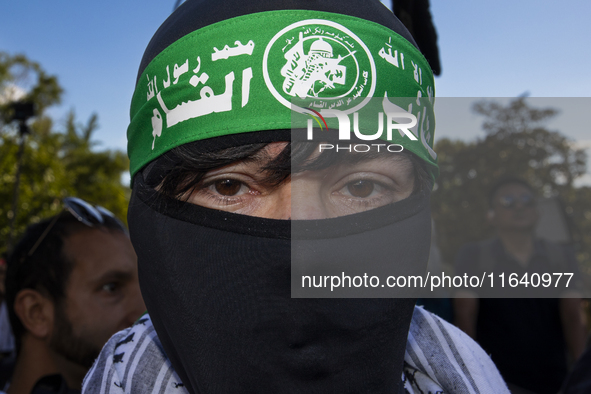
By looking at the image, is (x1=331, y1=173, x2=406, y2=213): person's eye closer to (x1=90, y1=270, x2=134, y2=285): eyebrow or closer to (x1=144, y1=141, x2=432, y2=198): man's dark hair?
(x1=144, y1=141, x2=432, y2=198): man's dark hair

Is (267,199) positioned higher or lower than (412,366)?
higher


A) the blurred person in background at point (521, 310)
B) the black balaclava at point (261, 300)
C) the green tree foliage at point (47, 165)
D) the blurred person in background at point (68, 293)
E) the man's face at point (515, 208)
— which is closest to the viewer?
the black balaclava at point (261, 300)

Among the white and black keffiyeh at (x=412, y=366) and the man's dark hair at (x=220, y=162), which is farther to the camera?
the white and black keffiyeh at (x=412, y=366)

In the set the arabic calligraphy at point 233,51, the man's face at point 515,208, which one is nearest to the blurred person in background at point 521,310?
the man's face at point 515,208

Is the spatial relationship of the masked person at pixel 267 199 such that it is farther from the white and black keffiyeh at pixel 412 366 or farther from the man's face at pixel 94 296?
the man's face at pixel 94 296

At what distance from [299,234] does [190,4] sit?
701 millimetres

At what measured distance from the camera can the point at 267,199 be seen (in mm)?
1013

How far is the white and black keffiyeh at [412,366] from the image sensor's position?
113 cm

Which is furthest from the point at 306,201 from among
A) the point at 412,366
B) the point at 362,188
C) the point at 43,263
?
the point at 43,263

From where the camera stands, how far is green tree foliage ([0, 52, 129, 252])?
12633mm

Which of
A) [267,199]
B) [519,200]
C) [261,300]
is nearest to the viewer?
[261,300]

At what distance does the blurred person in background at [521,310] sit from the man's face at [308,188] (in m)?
2.10

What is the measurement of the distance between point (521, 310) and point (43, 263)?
9.14 feet

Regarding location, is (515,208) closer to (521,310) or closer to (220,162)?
(521,310)
